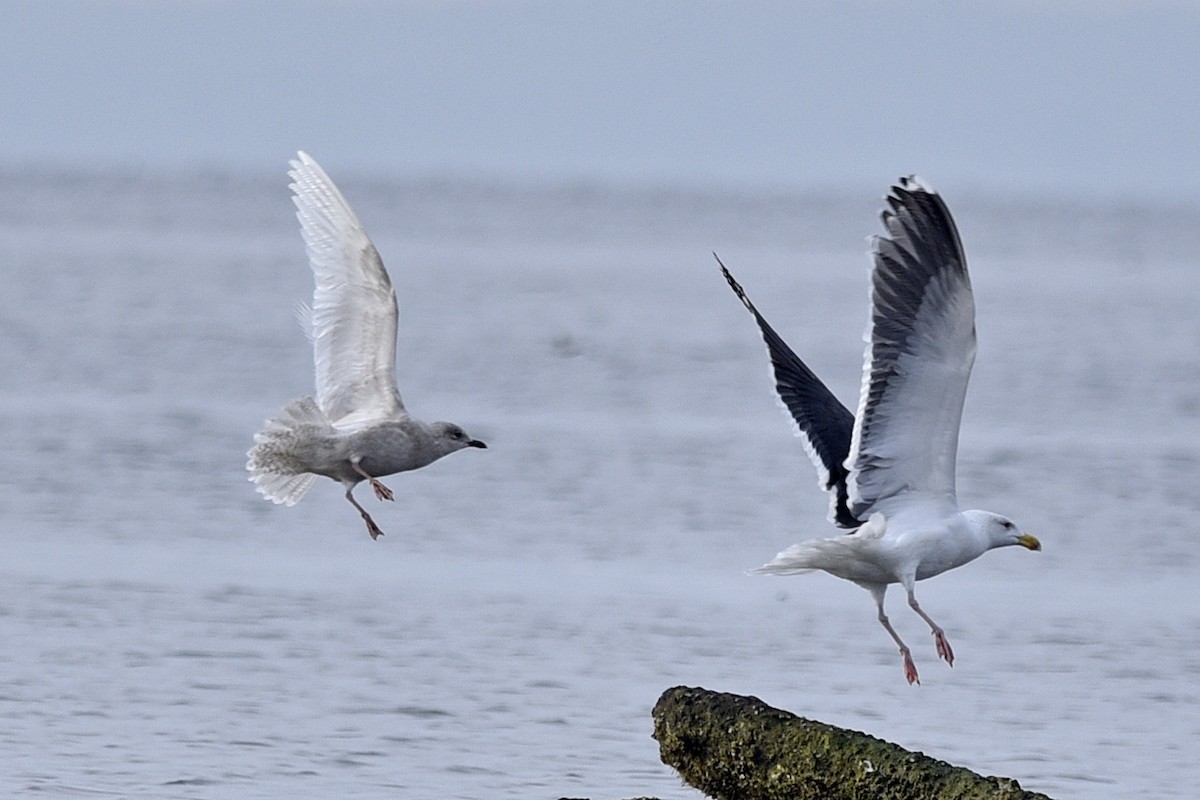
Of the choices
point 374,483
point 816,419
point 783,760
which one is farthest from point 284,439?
Result: point 783,760

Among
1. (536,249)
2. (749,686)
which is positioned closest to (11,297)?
(749,686)

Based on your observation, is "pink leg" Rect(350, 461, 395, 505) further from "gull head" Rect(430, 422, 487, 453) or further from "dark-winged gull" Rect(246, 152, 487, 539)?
"gull head" Rect(430, 422, 487, 453)

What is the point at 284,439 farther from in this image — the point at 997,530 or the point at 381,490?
the point at 997,530

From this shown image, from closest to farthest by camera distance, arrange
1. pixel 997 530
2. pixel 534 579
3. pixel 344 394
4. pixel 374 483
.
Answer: pixel 997 530 < pixel 374 483 < pixel 344 394 < pixel 534 579

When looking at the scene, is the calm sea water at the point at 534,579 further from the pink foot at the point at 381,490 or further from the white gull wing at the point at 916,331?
the white gull wing at the point at 916,331

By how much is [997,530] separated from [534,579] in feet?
18.4

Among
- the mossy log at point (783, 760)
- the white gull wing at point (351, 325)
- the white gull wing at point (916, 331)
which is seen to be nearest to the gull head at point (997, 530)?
the white gull wing at point (916, 331)

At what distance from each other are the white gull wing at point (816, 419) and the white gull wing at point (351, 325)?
98.4 inches

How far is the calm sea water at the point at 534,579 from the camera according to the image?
11758 mm

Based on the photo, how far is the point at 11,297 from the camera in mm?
39281

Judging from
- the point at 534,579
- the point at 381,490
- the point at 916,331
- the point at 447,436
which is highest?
the point at 916,331

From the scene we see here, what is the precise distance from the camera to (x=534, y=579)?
624 inches

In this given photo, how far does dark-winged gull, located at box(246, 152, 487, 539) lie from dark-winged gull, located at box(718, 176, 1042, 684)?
2459mm

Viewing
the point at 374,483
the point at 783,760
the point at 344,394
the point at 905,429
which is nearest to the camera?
the point at 783,760
